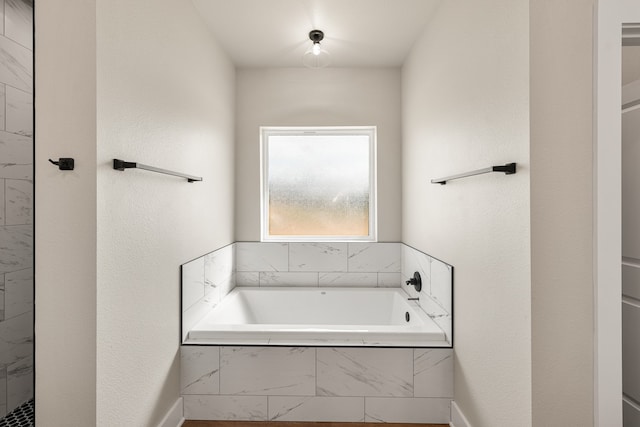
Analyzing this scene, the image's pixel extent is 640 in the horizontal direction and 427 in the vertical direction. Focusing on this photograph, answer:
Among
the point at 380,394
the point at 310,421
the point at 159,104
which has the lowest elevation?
the point at 310,421

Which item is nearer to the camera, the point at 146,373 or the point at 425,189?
the point at 146,373

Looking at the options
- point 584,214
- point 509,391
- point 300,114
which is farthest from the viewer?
point 300,114

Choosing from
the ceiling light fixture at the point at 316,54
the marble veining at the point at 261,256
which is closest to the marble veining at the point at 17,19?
the ceiling light fixture at the point at 316,54

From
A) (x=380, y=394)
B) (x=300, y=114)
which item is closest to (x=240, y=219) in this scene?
(x=300, y=114)

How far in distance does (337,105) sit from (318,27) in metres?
0.77

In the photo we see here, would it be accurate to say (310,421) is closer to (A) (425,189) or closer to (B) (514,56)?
(A) (425,189)

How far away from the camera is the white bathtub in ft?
6.68

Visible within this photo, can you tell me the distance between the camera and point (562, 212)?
129 cm

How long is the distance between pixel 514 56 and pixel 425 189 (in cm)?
117

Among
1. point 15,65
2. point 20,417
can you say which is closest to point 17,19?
point 15,65

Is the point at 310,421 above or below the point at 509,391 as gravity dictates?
below

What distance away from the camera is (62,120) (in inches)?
52.0

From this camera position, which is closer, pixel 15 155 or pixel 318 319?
pixel 15 155

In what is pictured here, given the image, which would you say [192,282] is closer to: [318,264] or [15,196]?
[15,196]
